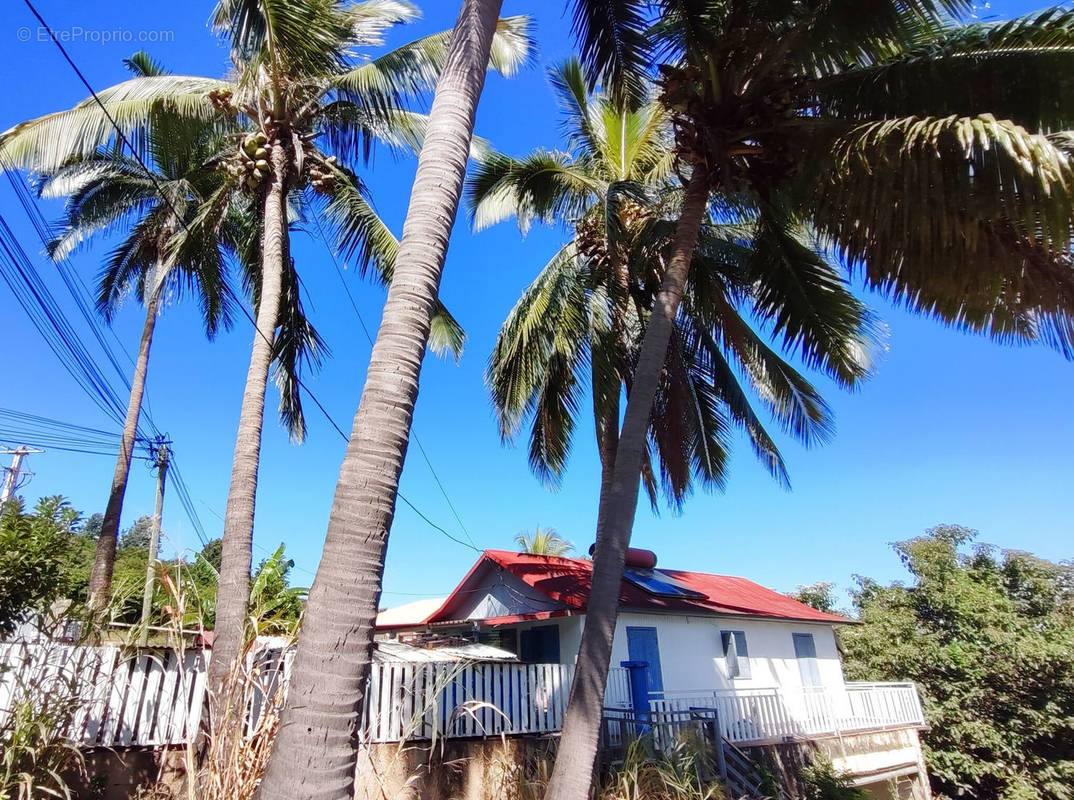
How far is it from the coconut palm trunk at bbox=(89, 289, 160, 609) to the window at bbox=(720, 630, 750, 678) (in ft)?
45.7

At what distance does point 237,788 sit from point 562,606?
434 inches

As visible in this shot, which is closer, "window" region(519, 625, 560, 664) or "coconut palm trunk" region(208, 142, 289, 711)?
"coconut palm trunk" region(208, 142, 289, 711)

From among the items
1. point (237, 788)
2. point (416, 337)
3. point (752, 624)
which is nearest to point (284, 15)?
point (416, 337)

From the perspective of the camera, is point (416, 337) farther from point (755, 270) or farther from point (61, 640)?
point (755, 270)

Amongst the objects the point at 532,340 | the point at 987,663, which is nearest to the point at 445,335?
the point at 532,340

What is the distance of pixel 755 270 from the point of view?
10.3 meters

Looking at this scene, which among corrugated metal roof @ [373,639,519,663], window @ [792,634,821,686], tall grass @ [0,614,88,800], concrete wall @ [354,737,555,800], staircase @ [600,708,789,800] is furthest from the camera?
window @ [792,634,821,686]

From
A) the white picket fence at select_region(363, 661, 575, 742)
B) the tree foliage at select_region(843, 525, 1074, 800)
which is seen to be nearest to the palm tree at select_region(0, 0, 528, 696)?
the white picket fence at select_region(363, 661, 575, 742)

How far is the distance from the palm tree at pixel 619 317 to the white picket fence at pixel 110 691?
658cm

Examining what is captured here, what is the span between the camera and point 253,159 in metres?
9.84

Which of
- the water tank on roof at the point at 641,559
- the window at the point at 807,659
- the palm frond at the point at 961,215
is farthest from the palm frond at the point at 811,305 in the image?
the window at the point at 807,659

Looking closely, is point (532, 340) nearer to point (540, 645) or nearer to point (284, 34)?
point (284, 34)

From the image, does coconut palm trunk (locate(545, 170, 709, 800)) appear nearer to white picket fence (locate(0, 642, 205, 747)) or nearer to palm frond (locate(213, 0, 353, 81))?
white picket fence (locate(0, 642, 205, 747))

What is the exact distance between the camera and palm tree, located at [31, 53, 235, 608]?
A: 42.0ft
